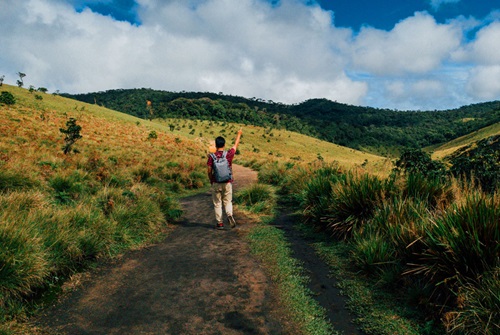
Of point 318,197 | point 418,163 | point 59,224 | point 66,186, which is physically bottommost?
point 59,224

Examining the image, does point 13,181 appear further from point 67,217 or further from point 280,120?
point 280,120

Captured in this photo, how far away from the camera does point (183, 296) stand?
3957 mm

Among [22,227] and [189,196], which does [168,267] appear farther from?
[189,196]

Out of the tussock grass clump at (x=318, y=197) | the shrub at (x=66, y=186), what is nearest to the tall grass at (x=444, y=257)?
the tussock grass clump at (x=318, y=197)

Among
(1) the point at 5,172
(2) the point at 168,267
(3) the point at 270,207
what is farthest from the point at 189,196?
(2) the point at 168,267

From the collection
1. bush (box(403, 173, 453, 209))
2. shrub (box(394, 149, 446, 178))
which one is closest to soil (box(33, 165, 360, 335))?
bush (box(403, 173, 453, 209))

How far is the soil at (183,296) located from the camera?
10.9ft

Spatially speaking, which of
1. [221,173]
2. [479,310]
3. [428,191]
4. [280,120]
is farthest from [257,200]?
[280,120]

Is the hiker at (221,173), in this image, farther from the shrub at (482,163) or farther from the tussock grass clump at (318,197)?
the shrub at (482,163)

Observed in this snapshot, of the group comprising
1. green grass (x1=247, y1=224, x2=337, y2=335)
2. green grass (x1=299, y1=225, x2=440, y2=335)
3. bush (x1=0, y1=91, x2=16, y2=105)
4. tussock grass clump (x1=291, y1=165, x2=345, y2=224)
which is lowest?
green grass (x1=247, y1=224, x2=337, y2=335)

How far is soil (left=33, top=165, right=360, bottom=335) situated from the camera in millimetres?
3313

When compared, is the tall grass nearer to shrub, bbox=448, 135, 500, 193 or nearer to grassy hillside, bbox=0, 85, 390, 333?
shrub, bbox=448, 135, 500, 193

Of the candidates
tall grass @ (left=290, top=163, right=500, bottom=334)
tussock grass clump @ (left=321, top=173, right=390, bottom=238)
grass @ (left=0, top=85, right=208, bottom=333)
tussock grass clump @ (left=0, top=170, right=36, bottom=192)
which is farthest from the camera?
tussock grass clump @ (left=0, top=170, right=36, bottom=192)

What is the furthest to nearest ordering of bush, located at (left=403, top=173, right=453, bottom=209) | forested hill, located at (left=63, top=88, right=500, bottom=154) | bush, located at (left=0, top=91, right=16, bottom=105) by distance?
1. forested hill, located at (left=63, top=88, right=500, bottom=154)
2. bush, located at (left=0, top=91, right=16, bottom=105)
3. bush, located at (left=403, top=173, right=453, bottom=209)
